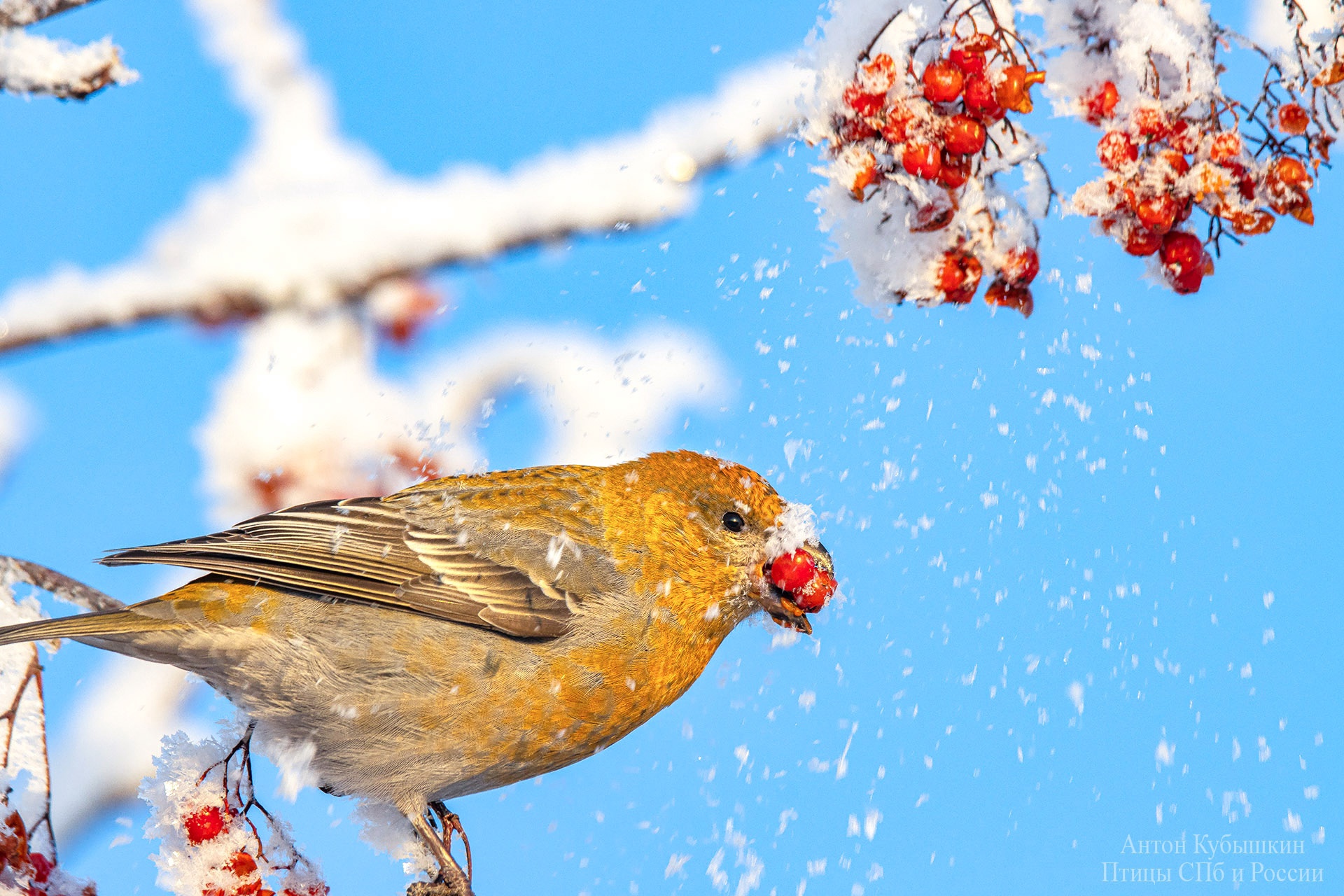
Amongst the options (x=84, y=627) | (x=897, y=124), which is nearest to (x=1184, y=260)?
(x=897, y=124)

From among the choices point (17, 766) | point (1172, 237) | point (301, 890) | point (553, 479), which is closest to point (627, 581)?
point (553, 479)

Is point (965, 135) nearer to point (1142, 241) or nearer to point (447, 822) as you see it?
point (1142, 241)

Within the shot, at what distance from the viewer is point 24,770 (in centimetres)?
238

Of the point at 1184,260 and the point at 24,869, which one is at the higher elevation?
the point at 1184,260

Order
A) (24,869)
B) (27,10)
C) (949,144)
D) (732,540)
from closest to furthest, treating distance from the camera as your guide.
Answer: (27,10) → (24,869) → (949,144) → (732,540)

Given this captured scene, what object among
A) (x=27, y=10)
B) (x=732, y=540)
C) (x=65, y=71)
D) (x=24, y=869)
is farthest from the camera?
(x=732, y=540)

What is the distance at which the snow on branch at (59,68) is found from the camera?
6.32 feet

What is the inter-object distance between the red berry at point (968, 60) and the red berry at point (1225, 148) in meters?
0.61

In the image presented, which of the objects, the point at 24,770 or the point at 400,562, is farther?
the point at 400,562

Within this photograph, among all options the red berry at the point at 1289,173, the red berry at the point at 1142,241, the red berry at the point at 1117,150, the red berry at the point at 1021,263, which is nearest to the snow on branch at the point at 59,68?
the red berry at the point at 1021,263

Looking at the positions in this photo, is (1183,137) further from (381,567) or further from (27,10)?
(27,10)

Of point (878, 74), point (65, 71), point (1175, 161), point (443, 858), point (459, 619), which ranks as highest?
point (878, 74)

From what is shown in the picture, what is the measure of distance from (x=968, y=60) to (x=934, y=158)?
0.23m

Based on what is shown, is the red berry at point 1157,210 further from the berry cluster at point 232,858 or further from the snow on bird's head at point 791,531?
the berry cluster at point 232,858
